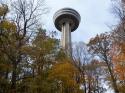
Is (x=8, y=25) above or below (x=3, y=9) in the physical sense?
below

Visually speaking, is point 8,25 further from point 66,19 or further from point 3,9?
point 66,19

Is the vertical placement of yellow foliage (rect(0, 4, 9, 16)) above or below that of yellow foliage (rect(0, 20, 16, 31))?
above

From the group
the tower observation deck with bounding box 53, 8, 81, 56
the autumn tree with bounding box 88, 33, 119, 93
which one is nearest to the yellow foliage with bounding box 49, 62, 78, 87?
the autumn tree with bounding box 88, 33, 119, 93

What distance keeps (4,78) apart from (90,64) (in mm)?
13494

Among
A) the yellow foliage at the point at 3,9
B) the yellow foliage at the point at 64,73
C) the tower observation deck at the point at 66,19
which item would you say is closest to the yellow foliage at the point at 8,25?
the yellow foliage at the point at 3,9

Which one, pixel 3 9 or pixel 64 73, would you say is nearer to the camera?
pixel 3 9

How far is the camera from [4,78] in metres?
25.4

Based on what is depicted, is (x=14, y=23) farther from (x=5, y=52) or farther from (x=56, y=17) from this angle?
(x=56, y=17)

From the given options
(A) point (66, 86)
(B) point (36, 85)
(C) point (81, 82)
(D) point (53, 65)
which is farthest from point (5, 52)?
(C) point (81, 82)

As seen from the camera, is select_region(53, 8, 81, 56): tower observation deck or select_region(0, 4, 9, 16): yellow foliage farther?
select_region(53, 8, 81, 56): tower observation deck

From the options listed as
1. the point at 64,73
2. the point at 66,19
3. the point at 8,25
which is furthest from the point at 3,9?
the point at 66,19

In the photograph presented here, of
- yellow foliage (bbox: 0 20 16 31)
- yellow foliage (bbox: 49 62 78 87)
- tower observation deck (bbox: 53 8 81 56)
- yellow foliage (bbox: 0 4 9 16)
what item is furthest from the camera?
tower observation deck (bbox: 53 8 81 56)

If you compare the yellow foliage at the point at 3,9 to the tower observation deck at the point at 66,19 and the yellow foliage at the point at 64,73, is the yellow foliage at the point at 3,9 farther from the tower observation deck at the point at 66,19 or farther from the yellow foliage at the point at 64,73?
the tower observation deck at the point at 66,19

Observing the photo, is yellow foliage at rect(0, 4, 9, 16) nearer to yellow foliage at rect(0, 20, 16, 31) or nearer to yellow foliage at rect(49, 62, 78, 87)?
yellow foliage at rect(0, 20, 16, 31)
